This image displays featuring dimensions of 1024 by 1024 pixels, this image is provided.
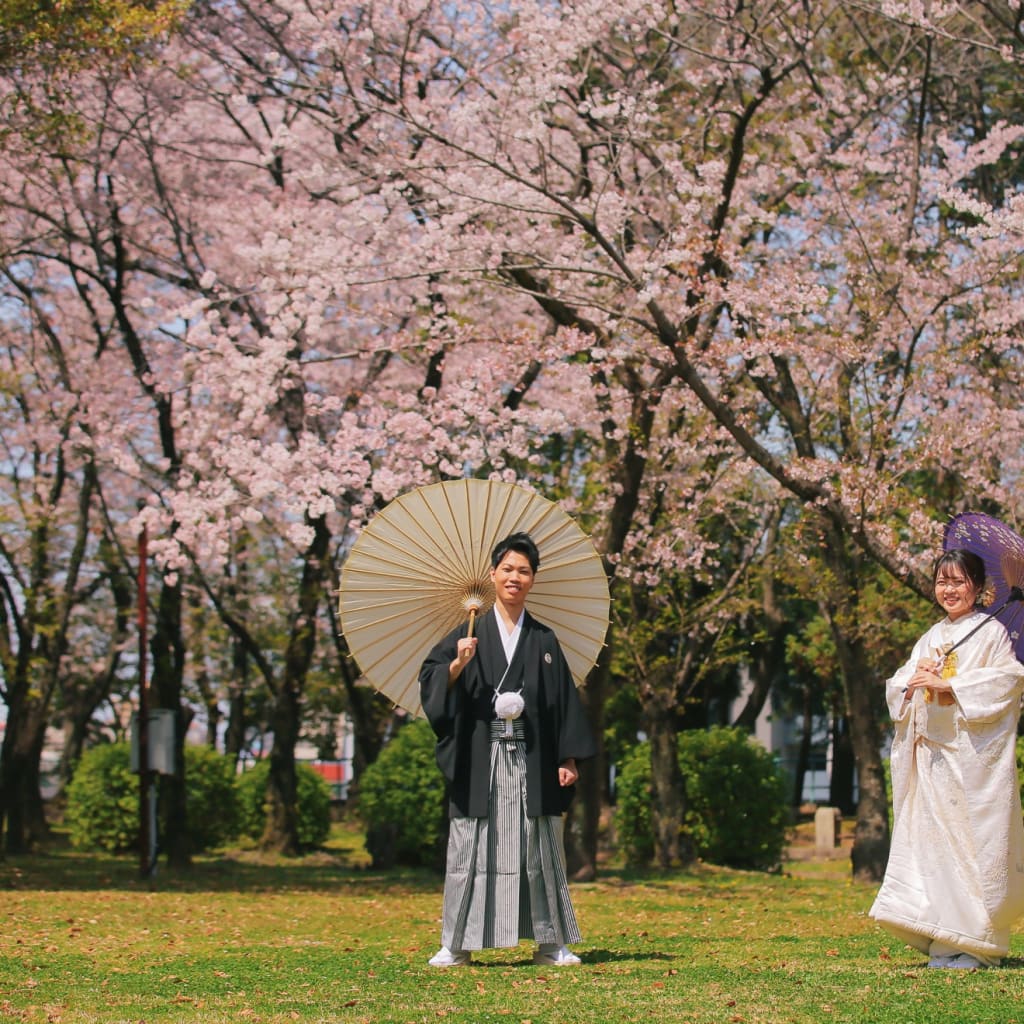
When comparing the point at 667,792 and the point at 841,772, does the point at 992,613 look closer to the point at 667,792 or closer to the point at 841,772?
the point at 667,792

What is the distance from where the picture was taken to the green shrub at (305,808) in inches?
791

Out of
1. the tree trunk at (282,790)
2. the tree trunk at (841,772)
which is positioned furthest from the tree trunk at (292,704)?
the tree trunk at (841,772)

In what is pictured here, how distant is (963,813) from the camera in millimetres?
5930

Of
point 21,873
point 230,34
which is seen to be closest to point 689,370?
point 230,34

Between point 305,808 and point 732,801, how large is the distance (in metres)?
6.80

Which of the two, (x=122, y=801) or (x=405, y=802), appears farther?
(x=122, y=801)

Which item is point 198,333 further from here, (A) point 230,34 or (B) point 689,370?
(B) point 689,370

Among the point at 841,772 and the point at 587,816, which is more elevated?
the point at 587,816

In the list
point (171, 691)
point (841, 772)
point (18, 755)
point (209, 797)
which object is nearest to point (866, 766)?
point (171, 691)

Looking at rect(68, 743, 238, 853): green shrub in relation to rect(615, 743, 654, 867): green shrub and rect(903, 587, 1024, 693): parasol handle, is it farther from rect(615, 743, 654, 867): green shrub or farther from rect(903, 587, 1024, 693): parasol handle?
rect(903, 587, 1024, 693): parasol handle

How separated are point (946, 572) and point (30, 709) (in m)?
15.3

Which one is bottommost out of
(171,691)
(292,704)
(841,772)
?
(841,772)

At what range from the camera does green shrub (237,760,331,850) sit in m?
20.1

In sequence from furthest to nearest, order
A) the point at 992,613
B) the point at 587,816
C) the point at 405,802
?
the point at 405,802, the point at 587,816, the point at 992,613
